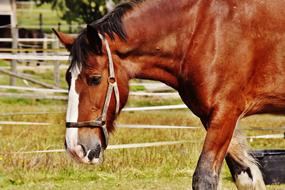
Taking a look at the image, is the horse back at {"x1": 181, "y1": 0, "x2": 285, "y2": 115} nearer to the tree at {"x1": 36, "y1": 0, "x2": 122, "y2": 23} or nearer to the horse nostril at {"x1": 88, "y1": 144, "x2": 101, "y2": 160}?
A: the horse nostril at {"x1": 88, "y1": 144, "x2": 101, "y2": 160}

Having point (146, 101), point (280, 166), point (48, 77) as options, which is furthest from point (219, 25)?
point (48, 77)

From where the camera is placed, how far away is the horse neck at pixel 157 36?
5.41 m

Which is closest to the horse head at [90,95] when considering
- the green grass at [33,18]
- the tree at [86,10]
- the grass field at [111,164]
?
the grass field at [111,164]

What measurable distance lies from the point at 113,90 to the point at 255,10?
1.26 metres

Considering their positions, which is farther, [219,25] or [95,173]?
[95,173]

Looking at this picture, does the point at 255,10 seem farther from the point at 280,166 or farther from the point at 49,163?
the point at 49,163

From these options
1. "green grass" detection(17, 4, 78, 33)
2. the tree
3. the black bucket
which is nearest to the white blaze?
the black bucket

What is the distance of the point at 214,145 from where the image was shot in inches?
213

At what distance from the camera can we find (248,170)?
5.94 meters

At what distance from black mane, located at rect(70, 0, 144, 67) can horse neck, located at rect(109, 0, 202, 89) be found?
5 cm

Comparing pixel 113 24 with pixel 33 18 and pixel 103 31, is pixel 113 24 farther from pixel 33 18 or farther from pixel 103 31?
pixel 33 18

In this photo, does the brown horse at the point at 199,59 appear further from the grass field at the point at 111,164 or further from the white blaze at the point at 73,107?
the grass field at the point at 111,164

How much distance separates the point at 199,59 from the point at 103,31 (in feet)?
2.41

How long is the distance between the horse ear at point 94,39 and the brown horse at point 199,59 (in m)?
0.01
